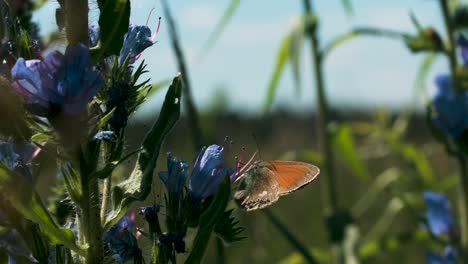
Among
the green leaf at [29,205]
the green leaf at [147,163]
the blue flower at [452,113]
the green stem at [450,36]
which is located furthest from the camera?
the green stem at [450,36]

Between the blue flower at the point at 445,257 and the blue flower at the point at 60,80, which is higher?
the blue flower at the point at 60,80

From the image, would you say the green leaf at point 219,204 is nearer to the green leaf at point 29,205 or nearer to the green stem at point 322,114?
the green leaf at point 29,205

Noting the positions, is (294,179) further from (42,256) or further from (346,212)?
(346,212)

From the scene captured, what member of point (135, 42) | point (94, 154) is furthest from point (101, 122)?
point (135, 42)

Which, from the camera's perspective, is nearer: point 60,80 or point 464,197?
point 60,80

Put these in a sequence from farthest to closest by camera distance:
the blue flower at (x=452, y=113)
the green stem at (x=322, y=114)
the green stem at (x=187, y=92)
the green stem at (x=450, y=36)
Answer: the green stem at (x=322, y=114), the green stem at (x=450, y=36), the blue flower at (x=452, y=113), the green stem at (x=187, y=92)

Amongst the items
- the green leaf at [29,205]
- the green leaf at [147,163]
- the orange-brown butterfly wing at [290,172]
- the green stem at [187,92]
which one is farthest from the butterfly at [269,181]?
the green stem at [187,92]

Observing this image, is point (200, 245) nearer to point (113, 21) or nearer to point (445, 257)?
point (113, 21)
